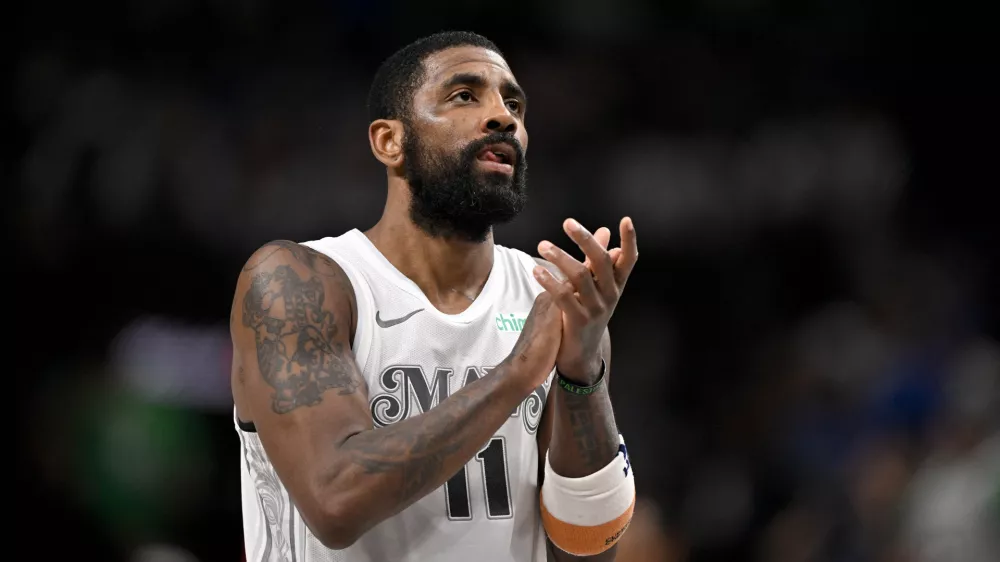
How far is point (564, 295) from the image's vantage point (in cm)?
192

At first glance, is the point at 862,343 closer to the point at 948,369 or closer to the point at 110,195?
the point at 948,369

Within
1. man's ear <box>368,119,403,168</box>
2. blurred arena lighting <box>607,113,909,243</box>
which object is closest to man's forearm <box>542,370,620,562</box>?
man's ear <box>368,119,403,168</box>

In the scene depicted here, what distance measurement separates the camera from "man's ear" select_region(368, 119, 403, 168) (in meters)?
2.47

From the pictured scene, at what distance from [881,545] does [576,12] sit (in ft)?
8.51

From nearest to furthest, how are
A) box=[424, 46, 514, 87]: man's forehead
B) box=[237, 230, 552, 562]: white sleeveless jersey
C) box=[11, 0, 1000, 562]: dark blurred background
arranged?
1. box=[237, 230, 552, 562]: white sleeveless jersey
2. box=[424, 46, 514, 87]: man's forehead
3. box=[11, 0, 1000, 562]: dark blurred background

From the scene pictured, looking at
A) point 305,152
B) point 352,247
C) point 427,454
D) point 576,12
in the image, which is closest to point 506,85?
point 352,247

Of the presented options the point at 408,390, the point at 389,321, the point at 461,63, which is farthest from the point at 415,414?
the point at 461,63

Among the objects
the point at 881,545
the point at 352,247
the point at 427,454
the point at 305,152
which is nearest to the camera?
the point at 427,454

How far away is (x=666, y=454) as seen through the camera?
13.0ft

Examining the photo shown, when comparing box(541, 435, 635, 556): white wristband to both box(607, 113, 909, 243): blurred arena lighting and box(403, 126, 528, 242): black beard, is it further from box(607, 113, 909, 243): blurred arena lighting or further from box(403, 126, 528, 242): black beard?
box(607, 113, 909, 243): blurred arena lighting

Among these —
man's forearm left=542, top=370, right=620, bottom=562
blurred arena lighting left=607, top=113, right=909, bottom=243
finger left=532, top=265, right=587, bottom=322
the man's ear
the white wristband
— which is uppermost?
blurred arena lighting left=607, top=113, right=909, bottom=243

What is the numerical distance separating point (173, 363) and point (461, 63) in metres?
1.88

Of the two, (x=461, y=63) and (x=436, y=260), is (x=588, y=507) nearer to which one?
(x=436, y=260)

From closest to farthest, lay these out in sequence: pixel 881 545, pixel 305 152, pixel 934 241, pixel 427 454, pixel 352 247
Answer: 1. pixel 427 454
2. pixel 352 247
3. pixel 881 545
4. pixel 305 152
5. pixel 934 241
